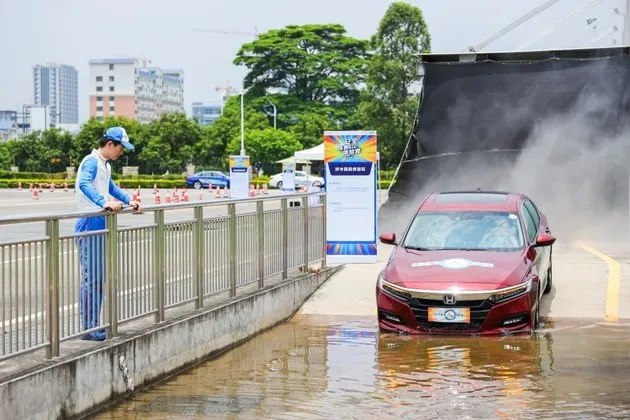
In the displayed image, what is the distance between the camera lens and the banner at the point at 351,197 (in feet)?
54.6

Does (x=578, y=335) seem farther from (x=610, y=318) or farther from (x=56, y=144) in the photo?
(x=56, y=144)

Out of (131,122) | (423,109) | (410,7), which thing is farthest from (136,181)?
(423,109)

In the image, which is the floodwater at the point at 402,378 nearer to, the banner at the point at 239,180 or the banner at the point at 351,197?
the banner at the point at 351,197

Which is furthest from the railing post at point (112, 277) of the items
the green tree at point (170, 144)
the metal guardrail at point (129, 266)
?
the green tree at point (170, 144)

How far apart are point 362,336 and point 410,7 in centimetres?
5586

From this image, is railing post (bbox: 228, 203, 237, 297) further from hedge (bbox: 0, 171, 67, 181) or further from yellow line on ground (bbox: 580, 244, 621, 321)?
hedge (bbox: 0, 171, 67, 181)

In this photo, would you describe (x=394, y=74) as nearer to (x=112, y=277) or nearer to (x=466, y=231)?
(x=466, y=231)

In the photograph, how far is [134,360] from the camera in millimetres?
8422

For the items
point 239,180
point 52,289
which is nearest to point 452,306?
point 52,289

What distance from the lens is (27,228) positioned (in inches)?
284

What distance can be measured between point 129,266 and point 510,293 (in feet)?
12.8

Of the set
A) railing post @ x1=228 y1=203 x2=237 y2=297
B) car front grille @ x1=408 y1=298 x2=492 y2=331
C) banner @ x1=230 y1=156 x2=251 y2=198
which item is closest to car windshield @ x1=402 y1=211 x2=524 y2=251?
car front grille @ x1=408 y1=298 x2=492 y2=331

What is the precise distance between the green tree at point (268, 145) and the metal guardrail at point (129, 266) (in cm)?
7497

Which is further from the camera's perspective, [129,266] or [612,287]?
[612,287]
